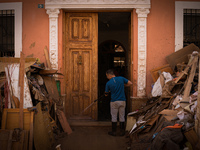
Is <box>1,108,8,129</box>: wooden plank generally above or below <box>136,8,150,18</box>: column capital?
below

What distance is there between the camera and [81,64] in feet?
19.3

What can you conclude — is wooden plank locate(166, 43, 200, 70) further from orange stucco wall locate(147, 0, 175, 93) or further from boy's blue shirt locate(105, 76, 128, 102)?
boy's blue shirt locate(105, 76, 128, 102)

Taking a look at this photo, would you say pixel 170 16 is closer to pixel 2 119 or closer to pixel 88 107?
pixel 88 107

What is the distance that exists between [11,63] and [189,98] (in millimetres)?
3910

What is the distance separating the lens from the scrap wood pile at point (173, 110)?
290 centimetres

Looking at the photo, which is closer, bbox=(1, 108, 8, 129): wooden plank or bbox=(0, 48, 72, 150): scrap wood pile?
bbox=(0, 48, 72, 150): scrap wood pile

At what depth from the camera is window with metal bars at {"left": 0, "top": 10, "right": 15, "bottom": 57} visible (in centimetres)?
594

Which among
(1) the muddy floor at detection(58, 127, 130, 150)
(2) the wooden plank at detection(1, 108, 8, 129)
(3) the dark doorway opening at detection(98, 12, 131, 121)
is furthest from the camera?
(3) the dark doorway opening at detection(98, 12, 131, 121)

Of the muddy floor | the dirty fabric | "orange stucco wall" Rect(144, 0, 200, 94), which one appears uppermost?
"orange stucco wall" Rect(144, 0, 200, 94)

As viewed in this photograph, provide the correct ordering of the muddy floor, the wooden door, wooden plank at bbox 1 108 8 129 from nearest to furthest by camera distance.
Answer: wooden plank at bbox 1 108 8 129 → the muddy floor → the wooden door

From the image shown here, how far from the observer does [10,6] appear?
567 cm

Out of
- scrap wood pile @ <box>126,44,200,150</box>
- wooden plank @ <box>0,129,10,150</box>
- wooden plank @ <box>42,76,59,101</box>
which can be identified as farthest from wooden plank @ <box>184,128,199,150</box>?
wooden plank @ <box>42,76,59,101</box>

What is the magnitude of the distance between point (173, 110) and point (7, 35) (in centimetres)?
548

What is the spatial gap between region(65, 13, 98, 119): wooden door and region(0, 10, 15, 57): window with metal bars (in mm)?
1819
